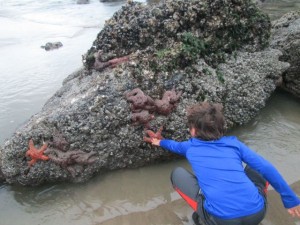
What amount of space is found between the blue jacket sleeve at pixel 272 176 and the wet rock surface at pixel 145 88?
1315 mm

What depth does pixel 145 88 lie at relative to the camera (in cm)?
421

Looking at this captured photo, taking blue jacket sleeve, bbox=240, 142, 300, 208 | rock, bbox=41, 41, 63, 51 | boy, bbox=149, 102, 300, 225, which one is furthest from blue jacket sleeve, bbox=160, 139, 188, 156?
rock, bbox=41, 41, 63, 51

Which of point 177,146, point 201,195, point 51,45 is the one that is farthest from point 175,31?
point 51,45

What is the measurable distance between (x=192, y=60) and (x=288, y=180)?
1815mm

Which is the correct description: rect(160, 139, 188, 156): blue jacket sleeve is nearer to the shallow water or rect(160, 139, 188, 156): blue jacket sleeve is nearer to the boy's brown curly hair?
the boy's brown curly hair

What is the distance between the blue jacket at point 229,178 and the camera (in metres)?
2.78

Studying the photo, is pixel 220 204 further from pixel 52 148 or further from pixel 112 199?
pixel 52 148

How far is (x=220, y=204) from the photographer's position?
2801 millimetres

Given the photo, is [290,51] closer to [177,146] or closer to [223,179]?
[177,146]

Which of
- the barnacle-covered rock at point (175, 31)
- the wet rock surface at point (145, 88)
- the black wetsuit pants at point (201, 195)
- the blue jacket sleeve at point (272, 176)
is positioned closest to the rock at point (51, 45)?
the wet rock surface at point (145, 88)

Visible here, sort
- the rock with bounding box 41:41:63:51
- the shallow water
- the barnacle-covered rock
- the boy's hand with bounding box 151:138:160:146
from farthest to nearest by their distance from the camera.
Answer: the rock with bounding box 41:41:63:51
the barnacle-covered rock
the boy's hand with bounding box 151:138:160:146
the shallow water

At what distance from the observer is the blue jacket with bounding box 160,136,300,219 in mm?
2783

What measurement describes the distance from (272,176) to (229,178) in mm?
377

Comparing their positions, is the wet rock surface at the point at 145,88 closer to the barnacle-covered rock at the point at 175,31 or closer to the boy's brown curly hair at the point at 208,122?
the barnacle-covered rock at the point at 175,31
